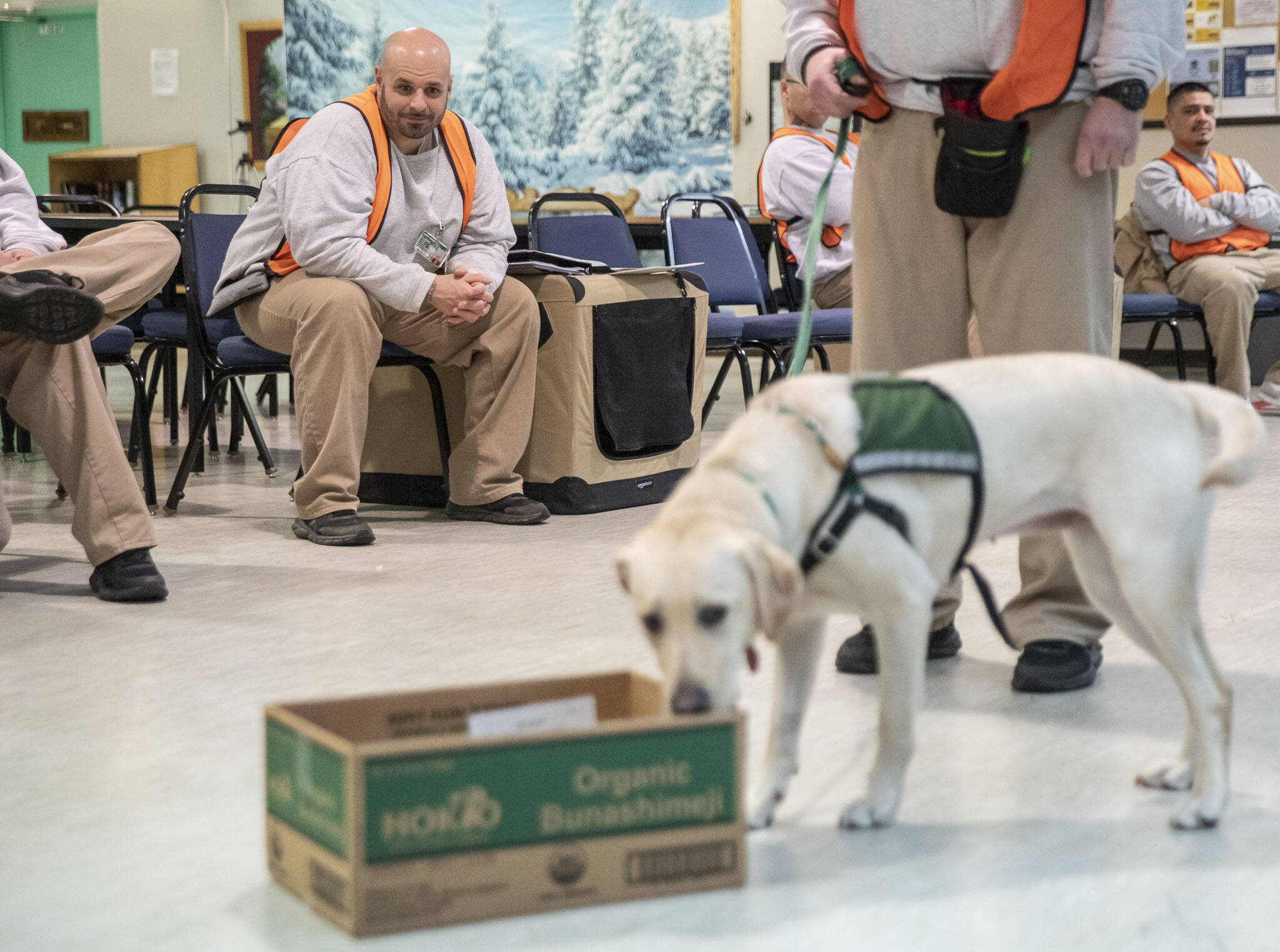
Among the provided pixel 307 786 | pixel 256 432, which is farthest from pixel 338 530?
pixel 307 786

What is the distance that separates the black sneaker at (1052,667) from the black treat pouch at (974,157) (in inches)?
25.3

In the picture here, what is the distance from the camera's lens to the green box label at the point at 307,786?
126 cm

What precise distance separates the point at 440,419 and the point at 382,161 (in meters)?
0.69

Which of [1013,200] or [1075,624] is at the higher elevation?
[1013,200]

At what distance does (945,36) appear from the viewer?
2.01m

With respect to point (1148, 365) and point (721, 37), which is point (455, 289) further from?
point (721, 37)

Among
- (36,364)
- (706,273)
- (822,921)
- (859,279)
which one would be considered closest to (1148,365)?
(706,273)

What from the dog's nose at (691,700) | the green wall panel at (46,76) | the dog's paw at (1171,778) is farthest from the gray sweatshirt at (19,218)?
the green wall panel at (46,76)

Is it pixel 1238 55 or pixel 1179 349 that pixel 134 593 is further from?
pixel 1238 55

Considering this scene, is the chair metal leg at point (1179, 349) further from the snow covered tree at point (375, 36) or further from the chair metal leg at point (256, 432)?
the snow covered tree at point (375, 36)

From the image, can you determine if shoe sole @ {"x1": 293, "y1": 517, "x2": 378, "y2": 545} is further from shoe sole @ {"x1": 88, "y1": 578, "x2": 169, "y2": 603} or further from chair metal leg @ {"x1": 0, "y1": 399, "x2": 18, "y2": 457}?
chair metal leg @ {"x1": 0, "y1": 399, "x2": 18, "y2": 457}

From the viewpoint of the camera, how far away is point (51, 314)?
2.51m

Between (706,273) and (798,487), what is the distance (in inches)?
138

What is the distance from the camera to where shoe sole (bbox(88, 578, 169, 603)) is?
266cm
